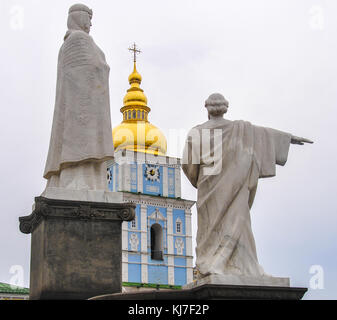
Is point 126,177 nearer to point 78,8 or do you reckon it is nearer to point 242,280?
point 78,8

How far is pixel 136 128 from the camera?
223ft

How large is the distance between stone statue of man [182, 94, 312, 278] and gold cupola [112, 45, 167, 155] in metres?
57.6

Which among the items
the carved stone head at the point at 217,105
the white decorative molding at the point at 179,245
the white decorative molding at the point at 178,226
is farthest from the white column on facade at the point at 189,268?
the carved stone head at the point at 217,105

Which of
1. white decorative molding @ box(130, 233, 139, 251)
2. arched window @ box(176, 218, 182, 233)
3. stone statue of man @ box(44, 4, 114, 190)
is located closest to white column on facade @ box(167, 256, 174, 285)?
arched window @ box(176, 218, 182, 233)

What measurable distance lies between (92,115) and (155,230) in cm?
5717

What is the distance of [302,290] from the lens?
8.71m

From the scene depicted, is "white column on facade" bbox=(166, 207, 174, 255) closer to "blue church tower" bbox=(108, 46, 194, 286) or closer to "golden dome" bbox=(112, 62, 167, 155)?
"blue church tower" bbox=(108, 46, 194, 286)

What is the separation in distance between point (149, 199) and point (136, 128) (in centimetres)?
607

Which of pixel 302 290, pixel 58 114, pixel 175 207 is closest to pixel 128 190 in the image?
pixel 175 207

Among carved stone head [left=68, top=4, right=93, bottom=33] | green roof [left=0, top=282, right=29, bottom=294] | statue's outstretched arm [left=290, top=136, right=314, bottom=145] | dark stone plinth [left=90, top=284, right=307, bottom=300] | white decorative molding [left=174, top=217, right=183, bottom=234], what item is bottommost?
dark stone plinth [left=90, top=284, right=307, bottom=300]

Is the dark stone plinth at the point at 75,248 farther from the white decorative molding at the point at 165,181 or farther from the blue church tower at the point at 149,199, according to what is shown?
the white decorative molding at the point at 165,181

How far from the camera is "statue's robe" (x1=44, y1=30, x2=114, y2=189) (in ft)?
40.4

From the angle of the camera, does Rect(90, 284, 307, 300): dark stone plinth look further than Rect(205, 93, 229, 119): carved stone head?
No

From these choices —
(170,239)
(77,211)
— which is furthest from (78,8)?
(170,239)
